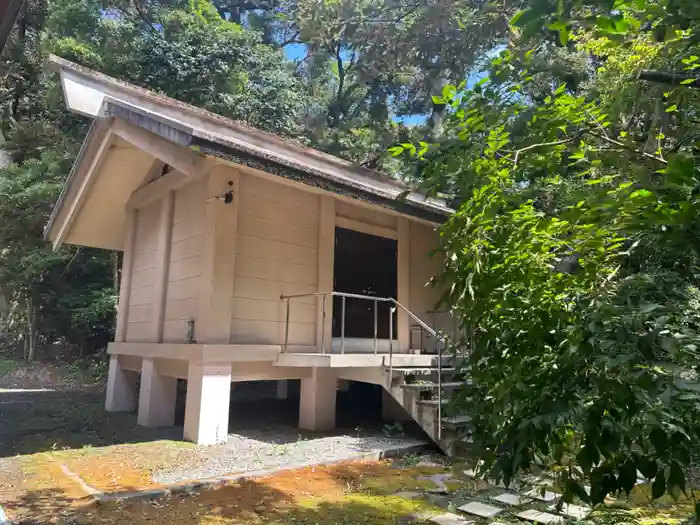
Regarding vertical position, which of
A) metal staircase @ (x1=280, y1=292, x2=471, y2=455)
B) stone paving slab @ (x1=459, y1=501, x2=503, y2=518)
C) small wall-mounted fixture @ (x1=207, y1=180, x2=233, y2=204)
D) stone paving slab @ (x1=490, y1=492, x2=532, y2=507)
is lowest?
stone paving slab @ (x1=459, y1=501, x2=503, y2=518)

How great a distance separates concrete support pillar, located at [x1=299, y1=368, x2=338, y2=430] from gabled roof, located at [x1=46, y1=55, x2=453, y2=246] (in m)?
2.85

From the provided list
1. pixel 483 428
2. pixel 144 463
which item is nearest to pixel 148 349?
pixel 144 463

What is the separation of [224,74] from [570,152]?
17.3m

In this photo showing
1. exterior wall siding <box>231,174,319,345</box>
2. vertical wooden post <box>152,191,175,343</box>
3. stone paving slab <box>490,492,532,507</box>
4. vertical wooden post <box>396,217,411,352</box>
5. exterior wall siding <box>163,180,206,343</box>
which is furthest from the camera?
vertical wooden post <box>396,217,411,352</box>

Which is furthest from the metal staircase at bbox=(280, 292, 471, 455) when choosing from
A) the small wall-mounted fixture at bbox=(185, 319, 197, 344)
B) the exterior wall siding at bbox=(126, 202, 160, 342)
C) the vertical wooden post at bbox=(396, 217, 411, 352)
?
the exterior wall siding at bbox=(126, 202, 160, 342)

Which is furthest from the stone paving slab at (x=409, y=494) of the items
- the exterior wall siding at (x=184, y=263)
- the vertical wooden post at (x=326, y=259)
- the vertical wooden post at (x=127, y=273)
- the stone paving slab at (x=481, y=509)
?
the vertical wooden post at (x=127, y=273)

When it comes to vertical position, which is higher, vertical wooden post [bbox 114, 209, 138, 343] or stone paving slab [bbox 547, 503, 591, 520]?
vertical wooden post [bbox 114, 209, 138, 343]

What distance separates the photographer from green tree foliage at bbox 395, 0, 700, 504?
1688 mm

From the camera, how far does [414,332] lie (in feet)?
31.4

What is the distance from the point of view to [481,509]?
4363mm

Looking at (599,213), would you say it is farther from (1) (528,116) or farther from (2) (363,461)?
(2) (363,461)

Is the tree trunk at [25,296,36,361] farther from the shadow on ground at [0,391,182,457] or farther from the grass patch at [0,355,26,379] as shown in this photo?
the shadow on ground at [0,391,182,457]

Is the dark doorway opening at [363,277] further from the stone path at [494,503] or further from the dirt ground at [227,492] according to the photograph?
the stone path at [494,503]

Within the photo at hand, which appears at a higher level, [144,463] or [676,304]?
[676,304]
